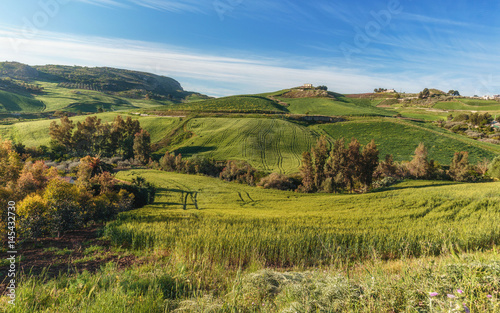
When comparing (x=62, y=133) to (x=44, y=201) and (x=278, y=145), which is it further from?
(x=278, y=145)

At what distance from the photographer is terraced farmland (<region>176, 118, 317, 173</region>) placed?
64.5m

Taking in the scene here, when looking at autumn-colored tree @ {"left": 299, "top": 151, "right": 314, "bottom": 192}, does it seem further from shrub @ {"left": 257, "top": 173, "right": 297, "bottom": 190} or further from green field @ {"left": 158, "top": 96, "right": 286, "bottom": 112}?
green field @ {"left": 158, "top": 96, "right": 286, "bottom": 112}

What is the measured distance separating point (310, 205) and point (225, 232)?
17.8 m

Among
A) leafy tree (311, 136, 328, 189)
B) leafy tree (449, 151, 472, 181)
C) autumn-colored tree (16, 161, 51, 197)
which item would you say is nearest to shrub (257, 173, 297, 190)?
leafy tree (311, 136, 328, 189)

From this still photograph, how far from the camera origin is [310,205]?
2739 cm

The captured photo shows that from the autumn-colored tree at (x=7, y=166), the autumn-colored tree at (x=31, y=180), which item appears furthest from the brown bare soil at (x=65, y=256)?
the autumn-colored tree at (x=7, y=166)

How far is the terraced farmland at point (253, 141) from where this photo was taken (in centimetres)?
6450

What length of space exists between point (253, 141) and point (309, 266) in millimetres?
65481

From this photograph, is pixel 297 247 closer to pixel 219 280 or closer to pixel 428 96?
pixel 219 280

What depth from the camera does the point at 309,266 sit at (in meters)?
10.4

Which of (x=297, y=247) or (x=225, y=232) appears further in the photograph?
(x=225, y=232)

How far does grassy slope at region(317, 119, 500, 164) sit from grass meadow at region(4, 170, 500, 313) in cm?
5292

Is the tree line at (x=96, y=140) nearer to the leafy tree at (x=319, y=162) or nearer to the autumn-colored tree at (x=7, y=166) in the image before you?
the autumn-colored tree at (x=7, y=166)

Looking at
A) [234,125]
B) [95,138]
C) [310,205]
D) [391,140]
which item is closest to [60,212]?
[310,205]
